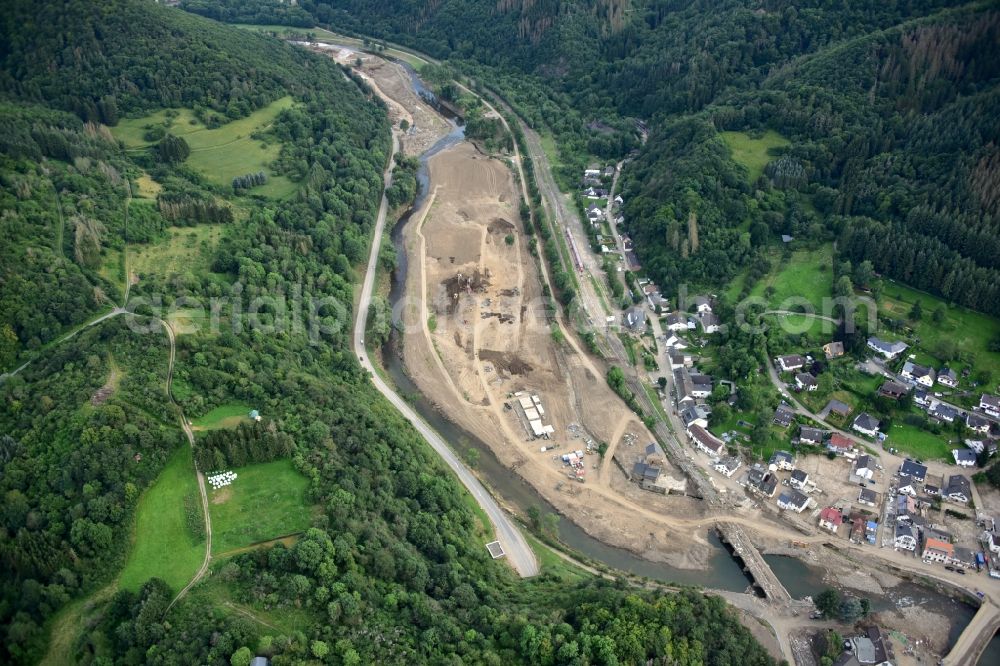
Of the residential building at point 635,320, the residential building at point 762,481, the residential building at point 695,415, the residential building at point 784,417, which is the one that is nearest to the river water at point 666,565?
the residential building at point 762,481

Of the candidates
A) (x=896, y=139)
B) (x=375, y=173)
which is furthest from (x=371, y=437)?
(x=896, y=139)

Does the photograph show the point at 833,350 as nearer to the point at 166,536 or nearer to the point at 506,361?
the point at 506,361

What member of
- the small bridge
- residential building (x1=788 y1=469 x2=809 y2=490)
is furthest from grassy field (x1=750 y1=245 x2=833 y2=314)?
the small bridge

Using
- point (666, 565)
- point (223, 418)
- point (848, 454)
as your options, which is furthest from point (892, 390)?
point (223, 418)

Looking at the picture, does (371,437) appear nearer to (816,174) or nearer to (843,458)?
(843,458)

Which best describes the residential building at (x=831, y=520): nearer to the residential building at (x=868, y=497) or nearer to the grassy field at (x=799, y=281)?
the residential building at (x=868, y=497)

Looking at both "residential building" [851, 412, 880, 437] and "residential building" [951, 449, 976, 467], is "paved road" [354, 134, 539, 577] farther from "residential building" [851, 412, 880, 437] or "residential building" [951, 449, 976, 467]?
"residential building" [951, 449, 976, 467]

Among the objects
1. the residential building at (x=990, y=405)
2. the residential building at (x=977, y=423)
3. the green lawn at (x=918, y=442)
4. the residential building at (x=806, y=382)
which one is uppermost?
the residential building at (x=990, y=405)
